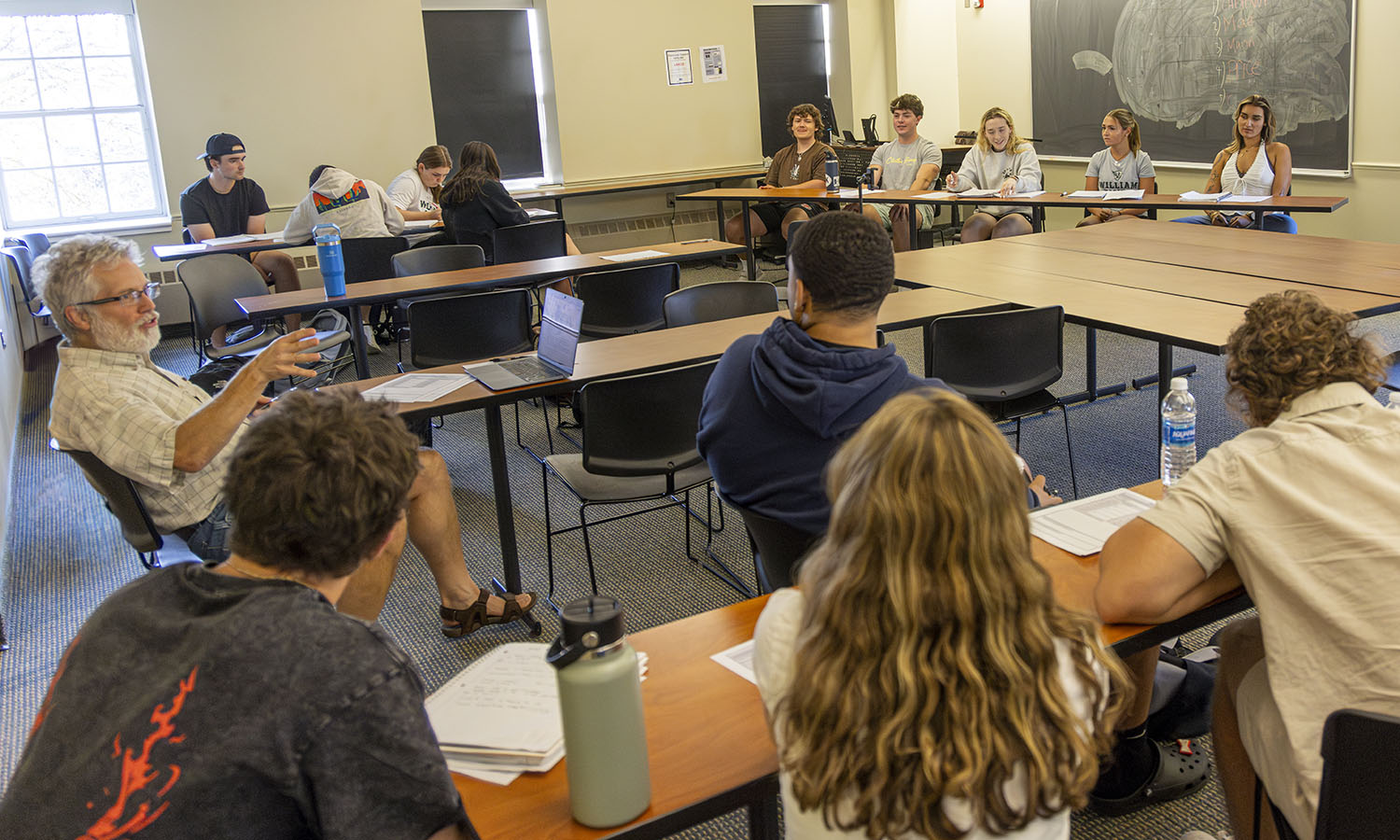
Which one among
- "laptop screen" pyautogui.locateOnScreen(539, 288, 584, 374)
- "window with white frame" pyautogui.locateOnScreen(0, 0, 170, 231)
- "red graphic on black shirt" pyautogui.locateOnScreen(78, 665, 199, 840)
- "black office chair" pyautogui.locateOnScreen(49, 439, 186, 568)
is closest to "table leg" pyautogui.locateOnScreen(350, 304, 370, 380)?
"laptop screen" pyautogui.locateOnScreen(539, 288, 584, 374)

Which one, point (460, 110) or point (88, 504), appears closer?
point (88, 504)

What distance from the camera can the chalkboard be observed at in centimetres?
648

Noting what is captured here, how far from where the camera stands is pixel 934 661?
96 cm

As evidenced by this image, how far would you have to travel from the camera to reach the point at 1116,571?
148cm

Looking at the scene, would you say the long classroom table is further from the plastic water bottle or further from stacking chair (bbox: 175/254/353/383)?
the plastic water bottle

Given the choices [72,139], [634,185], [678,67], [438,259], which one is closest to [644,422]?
[438,259]

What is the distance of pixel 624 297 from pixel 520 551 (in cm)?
167

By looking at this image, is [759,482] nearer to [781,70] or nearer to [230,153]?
[230,153]

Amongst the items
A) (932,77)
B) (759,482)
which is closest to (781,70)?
(932,77)

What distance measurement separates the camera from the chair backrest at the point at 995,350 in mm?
3273

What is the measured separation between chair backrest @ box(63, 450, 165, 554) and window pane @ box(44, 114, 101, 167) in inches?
243

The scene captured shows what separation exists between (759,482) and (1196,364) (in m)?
3.89

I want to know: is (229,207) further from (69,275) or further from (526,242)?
(69,275)

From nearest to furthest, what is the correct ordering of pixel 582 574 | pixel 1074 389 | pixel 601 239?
pixel 582 574 → pixel 1074 389 → pixel 601 239
